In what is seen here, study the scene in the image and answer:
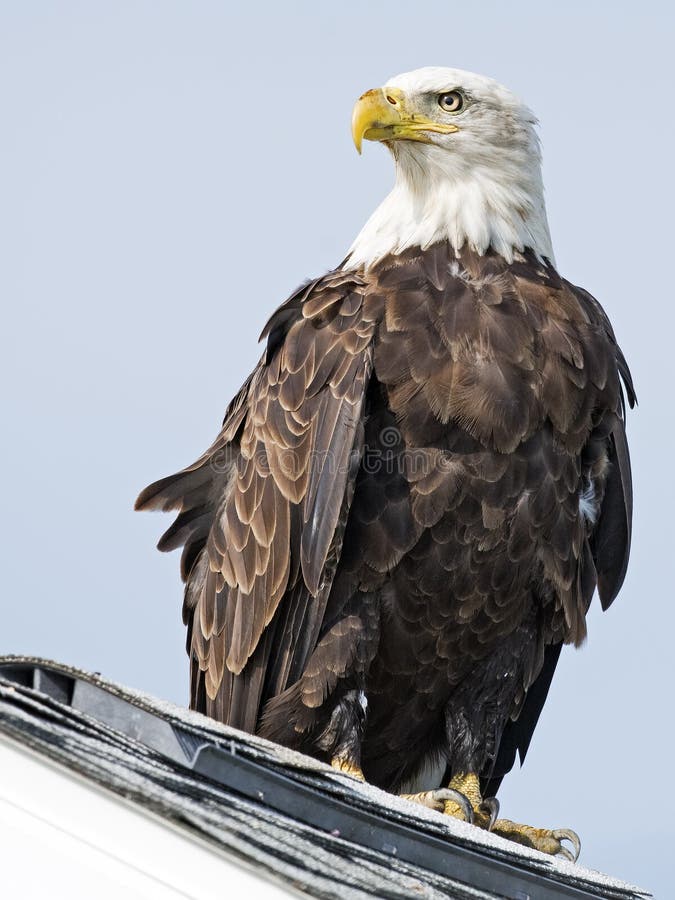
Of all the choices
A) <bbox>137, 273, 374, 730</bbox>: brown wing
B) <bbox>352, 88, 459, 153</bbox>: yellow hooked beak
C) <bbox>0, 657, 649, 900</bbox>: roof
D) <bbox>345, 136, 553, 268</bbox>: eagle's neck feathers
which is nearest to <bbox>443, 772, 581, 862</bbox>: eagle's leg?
<bbox>137, 273, 374, 730</bbox>: brown wing

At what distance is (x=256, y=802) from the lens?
3.18 m

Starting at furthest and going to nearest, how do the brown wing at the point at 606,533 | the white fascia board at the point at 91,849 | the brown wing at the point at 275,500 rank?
the brown wing at the point at 606,533 < the brown wing at the point at 275,500 < the white fascia board at the point at 91,849

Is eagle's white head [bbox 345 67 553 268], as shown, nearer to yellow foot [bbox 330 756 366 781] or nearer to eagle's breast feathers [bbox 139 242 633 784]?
eagle's breast feathers [bbox 139 242 633 784]

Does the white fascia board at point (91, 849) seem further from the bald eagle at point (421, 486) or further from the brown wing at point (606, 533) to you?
the brown wing at point (606, 533)

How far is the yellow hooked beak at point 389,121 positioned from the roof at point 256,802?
2.83 m

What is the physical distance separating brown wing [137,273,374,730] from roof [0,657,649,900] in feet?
4.60

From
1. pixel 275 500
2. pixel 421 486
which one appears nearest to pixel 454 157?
pixel 421 486

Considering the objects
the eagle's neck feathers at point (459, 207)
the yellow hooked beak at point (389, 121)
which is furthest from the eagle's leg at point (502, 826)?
the yellow hooked beak at point (389, 121)

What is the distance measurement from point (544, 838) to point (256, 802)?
2555 millimetres

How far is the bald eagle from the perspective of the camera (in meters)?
5.29

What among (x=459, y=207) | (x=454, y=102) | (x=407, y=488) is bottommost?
(x=407, y=488)

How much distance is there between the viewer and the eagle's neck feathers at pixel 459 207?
5836mm

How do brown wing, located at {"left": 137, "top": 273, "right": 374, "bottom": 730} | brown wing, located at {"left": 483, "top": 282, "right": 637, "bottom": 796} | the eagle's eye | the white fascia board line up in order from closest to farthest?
the white fascia board → brown wing, located at {"left": 137, "top": 273, "right": 374, "bottom": 730} → brown wing, located at {"left": 483, "top": 282, "right": 637, "bottom": 796} → the eagle's eye

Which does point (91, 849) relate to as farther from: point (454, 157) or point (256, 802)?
point (454, 157)
